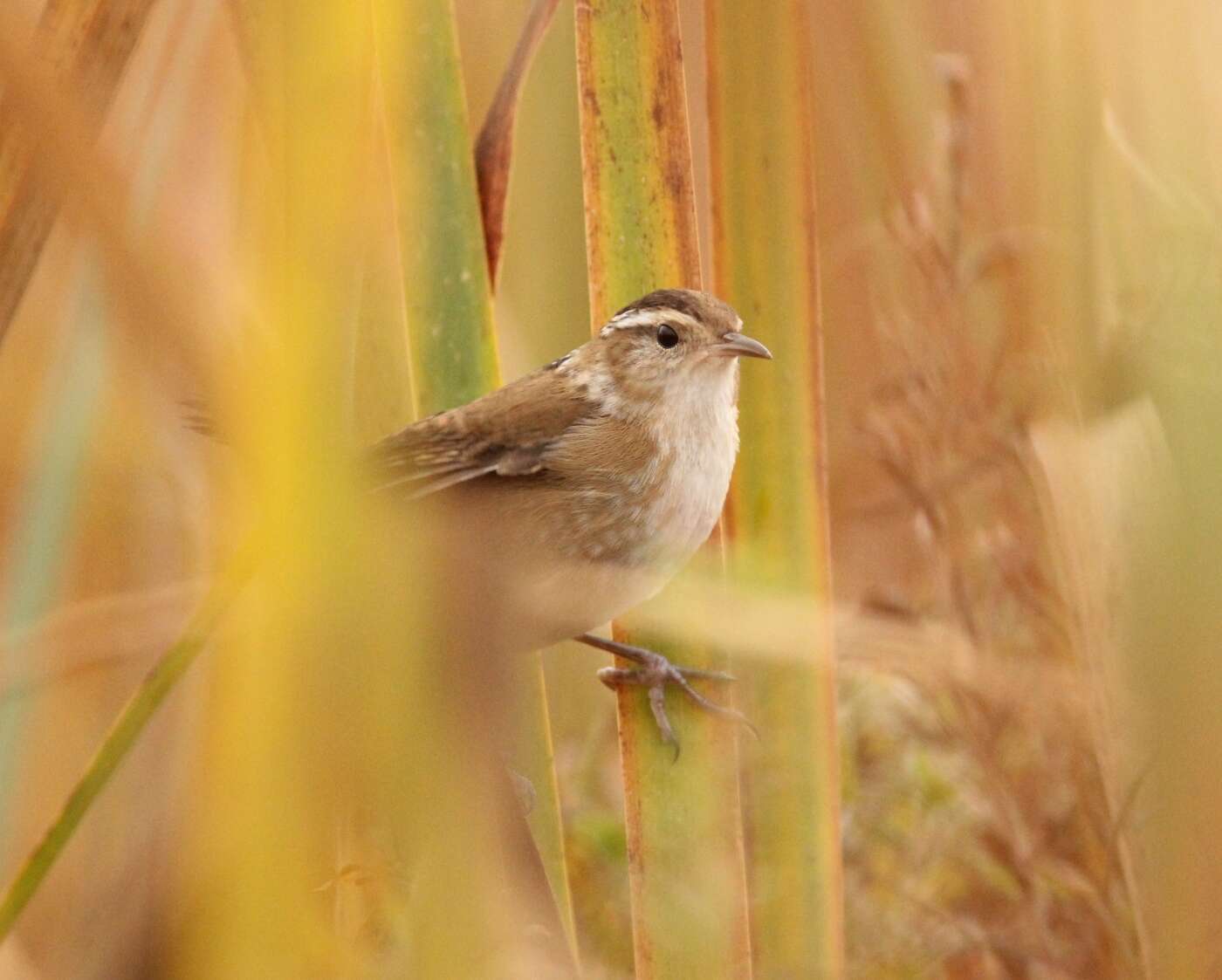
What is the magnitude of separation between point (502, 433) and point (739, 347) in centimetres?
45

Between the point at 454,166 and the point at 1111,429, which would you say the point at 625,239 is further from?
the point at 1111,429

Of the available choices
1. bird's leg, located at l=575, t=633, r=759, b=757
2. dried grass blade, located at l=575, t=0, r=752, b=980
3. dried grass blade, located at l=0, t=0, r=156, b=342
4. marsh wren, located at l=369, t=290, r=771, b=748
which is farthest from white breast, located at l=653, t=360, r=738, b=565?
dried grass blade, located at l=0, t=0, r=156, b=342

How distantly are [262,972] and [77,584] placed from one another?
4.04 ft

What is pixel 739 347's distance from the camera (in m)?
1.55

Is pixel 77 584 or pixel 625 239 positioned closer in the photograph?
pixel 625 239

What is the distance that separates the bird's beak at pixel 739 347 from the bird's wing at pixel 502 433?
270 millimetres

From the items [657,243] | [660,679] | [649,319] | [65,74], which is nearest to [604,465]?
[649,319]

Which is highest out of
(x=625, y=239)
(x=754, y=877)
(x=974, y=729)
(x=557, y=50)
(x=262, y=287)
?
(x=557, y=50)

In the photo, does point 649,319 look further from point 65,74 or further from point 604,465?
point 65,74

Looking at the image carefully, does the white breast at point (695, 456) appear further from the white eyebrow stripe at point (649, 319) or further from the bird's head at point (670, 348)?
the white eyebrow stripe at point (649, 319)

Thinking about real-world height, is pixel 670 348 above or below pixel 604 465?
above

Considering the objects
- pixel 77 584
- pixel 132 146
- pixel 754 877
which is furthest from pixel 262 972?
pixel 77 584

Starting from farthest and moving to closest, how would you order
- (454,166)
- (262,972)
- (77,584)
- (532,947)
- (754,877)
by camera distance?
1. (77,584)
2. (754,877)
3. (454,166)
4. (532,947)
5. (262,972)

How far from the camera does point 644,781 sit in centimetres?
130
